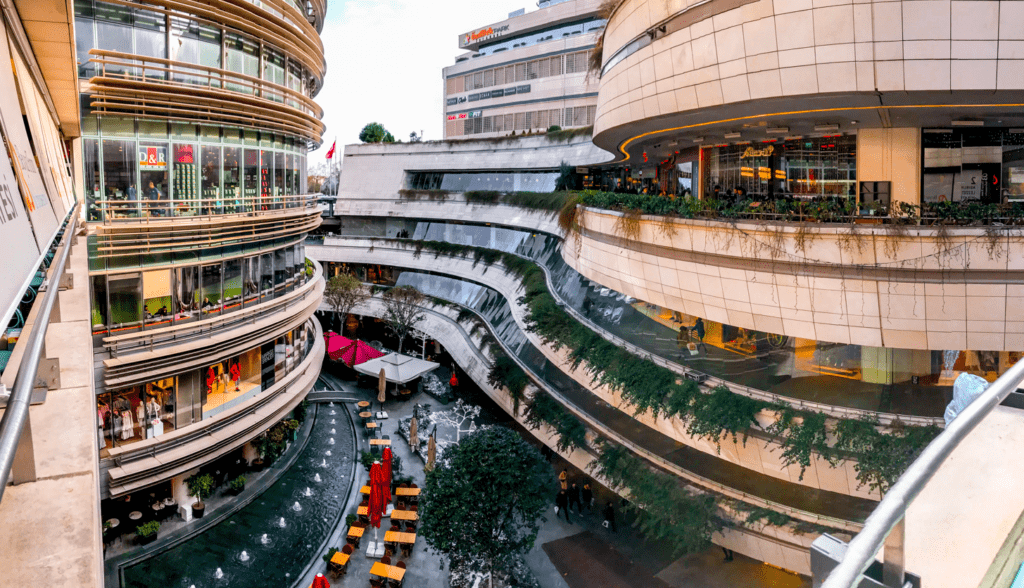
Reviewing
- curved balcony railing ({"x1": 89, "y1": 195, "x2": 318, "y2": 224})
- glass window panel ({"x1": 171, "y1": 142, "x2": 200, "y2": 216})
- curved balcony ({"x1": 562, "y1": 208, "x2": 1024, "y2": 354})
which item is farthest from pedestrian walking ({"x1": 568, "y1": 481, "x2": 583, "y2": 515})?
glass window panel ({"x1": 171, "y1": 142, "x2": 200, "y2": 216})

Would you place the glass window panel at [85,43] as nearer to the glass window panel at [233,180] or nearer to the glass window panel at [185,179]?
the glass window panel at [185,179]

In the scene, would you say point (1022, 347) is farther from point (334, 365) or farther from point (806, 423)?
point (334, 365)

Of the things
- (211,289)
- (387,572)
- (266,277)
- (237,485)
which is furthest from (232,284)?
(387,572)

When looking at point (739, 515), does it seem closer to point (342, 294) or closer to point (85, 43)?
point (85, 43)

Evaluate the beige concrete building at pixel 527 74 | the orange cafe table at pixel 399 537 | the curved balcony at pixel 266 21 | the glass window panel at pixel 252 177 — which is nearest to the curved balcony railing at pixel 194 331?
the glass window panel at pixel 252 177

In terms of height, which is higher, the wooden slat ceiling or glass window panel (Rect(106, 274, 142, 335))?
the wooden slat ceiling

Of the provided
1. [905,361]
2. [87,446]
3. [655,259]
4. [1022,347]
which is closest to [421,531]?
[655,259]

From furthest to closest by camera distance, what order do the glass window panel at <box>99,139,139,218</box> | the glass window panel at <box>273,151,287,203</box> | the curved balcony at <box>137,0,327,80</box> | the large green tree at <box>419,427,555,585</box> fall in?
the glass window panel at <box>273,151,287,203</box>, the curved balcony at <box>137,0,327,80</box>, the glass window panel at <box>99,139,139,218</box>, the large green tree at <box>419,427,555,585</box>

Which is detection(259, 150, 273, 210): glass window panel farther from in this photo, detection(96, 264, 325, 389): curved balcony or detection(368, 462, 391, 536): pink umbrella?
detection(368, 462, 391, 536): pink umbrella
